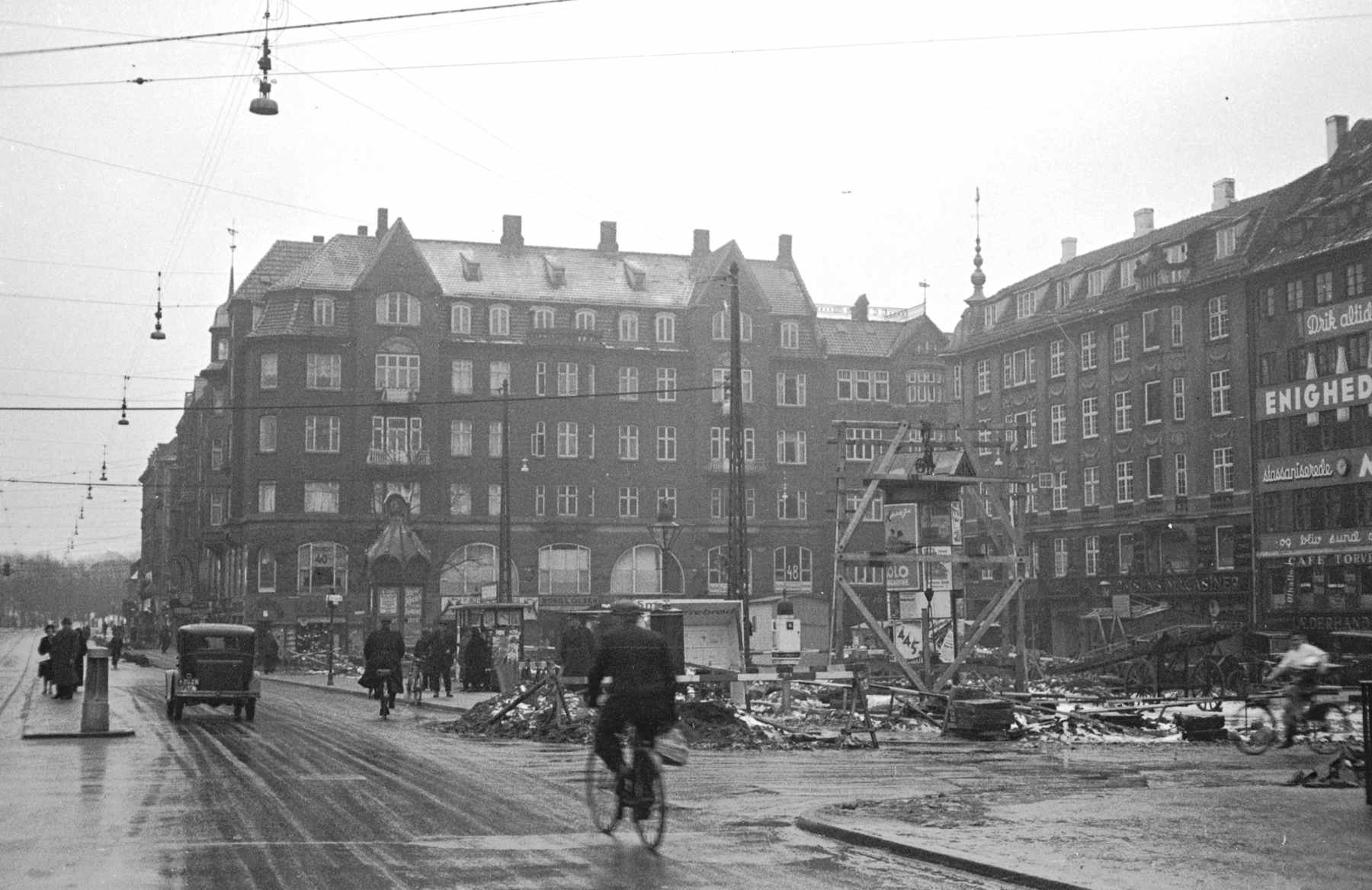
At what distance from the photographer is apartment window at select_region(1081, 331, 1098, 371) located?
6744cm

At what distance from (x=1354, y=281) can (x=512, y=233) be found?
150 ft

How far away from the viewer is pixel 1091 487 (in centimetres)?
6706

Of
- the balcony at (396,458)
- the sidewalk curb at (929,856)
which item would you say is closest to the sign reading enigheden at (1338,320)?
the balcony at (396,458)

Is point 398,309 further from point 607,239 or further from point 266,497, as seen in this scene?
point 607,239

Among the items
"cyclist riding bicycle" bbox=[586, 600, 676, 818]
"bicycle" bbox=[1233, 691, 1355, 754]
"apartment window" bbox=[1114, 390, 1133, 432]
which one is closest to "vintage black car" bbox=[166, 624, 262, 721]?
"bicycle" bbox=[1233, 691, 1355, 754]

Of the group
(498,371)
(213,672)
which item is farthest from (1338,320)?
(498,371)

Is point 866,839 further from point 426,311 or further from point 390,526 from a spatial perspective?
point 426,311

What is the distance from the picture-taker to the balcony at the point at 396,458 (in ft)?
254

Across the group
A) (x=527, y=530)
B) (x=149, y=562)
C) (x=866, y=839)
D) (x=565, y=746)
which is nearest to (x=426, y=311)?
(x=527, y=530)

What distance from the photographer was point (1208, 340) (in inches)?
2408

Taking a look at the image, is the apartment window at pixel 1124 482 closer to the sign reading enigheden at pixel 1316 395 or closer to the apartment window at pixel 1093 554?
the apartment window at pixel 1093 554

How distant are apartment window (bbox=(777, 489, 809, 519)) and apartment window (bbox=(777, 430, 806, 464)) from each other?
5.58 ft

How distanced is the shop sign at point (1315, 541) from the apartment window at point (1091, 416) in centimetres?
1128

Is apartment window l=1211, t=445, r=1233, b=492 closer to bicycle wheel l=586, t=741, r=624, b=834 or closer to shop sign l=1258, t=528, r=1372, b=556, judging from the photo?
shop sign l=1258, t=528, r=1372, b=556
